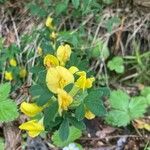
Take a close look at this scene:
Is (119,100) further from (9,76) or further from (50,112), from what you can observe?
(50,112)

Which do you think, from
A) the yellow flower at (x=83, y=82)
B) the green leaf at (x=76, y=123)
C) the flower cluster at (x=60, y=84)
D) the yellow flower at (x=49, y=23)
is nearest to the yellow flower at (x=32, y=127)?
the flower cluster at (x=60, y=84)

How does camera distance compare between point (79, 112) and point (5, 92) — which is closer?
point (79, 112)

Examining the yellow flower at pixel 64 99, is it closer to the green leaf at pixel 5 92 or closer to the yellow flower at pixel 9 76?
the green leaf at pixel 5 92

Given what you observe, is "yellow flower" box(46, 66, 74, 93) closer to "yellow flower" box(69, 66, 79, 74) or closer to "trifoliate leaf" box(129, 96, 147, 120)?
"yellow flower" box(69, 66, 79, 74)

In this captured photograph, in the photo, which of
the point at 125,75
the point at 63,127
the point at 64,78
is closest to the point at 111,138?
the point at 125,75

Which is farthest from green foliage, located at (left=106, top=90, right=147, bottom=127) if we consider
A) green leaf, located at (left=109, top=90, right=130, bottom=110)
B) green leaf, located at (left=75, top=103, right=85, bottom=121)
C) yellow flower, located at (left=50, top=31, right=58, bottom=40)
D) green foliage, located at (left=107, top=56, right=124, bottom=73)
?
green leaf, located at (left=75, top=103, right=85, bottom=121)

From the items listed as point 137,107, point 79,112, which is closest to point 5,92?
point 79,112
